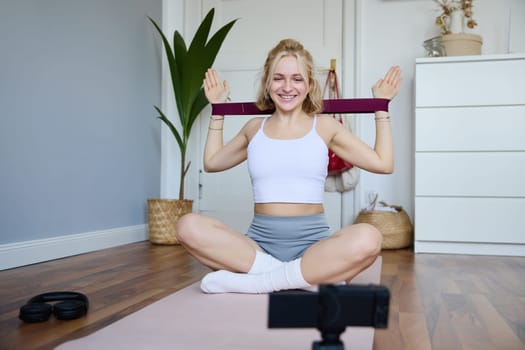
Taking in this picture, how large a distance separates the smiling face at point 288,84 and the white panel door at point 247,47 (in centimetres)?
207

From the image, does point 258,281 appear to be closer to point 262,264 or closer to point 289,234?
point 262,264

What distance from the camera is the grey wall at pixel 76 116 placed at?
7.48 feet

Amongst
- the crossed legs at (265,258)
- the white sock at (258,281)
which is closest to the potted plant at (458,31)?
the crossed legs at (265,258)

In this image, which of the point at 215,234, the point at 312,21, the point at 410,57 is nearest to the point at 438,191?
the point at 410,57

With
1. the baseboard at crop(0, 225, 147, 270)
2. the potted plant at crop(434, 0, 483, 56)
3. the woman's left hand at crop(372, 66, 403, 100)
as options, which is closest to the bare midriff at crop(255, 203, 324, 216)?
the woman's left hand at crop(372, 66, 403, 100)

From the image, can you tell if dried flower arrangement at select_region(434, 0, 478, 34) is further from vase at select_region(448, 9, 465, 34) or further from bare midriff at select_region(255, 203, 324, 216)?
bare midriff at select_region(255, 203, 324, 216)

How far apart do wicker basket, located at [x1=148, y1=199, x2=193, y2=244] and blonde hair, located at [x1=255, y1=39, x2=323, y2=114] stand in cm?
156

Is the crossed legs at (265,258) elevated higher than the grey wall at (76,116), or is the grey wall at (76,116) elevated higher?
the grey wall at (76,116)

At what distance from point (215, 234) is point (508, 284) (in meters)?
1.24

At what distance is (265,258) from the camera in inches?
63.6

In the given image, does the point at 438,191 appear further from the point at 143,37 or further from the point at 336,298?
the point at 336,298

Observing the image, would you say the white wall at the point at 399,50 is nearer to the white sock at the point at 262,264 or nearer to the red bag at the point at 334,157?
the red bag at the point at 334,157

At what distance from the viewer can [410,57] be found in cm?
362

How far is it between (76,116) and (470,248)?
233 centimetres
